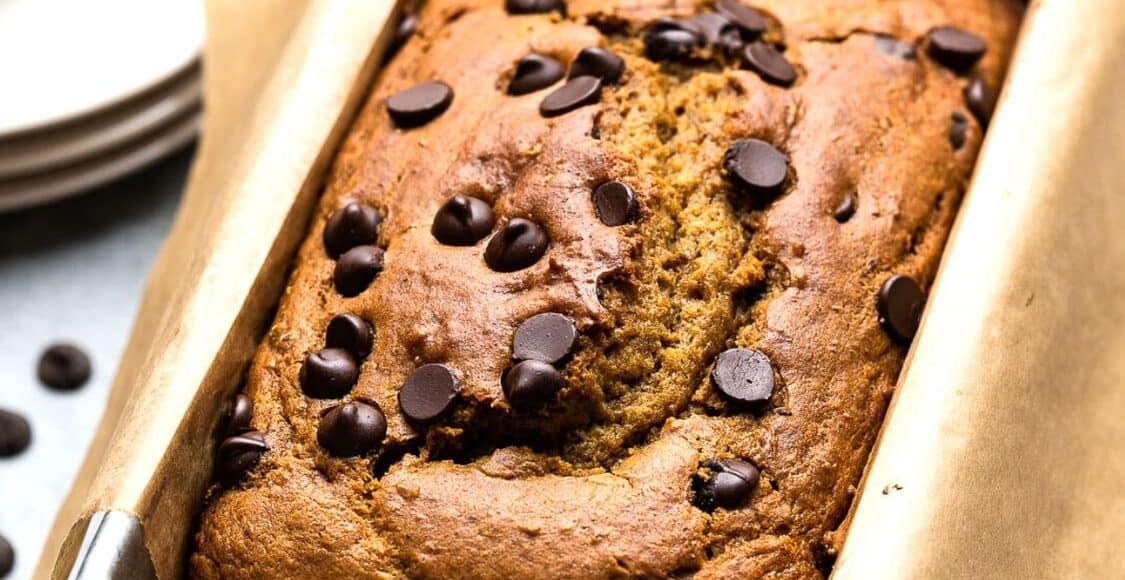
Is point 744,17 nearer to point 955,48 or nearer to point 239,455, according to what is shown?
point 955,48

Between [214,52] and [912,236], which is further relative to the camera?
[214,52]

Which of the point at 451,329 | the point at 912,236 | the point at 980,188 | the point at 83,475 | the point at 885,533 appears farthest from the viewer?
the point at 83,475

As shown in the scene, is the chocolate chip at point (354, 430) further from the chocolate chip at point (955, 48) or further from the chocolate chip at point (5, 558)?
the chocolate chip at point (955, 48)

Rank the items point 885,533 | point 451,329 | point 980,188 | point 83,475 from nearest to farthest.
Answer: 1. point 885,533
2. point 451,329
3. point 980,188
4. point 83,475

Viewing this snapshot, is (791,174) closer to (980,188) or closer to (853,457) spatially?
(980,188)

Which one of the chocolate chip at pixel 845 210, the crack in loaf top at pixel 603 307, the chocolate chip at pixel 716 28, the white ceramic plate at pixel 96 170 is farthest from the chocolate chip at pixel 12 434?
the chocolate chip at pixel 845 210

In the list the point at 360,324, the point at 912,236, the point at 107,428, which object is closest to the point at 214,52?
the point at 107,428

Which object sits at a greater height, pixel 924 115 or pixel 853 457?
pixel 924 115
